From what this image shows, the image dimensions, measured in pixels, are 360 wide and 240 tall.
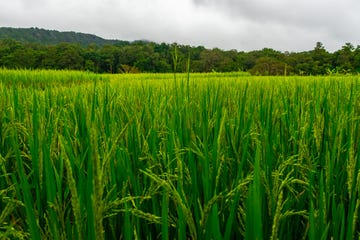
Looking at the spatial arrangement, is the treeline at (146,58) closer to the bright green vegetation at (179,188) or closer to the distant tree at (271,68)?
the distant tree at (271,68)

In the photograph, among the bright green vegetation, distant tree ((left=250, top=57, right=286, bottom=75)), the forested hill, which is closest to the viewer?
the bright green vegetation

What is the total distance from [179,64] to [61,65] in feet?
123

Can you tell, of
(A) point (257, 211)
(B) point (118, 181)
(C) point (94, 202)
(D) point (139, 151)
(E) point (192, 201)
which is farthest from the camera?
(D) point (139, 151)

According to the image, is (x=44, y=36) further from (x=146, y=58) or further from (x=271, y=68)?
(x=271, y=68)

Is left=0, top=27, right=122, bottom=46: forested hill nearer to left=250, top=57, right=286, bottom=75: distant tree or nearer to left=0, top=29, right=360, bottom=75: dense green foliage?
left=0, top=29, right=360, bottom=75: dense green foliage

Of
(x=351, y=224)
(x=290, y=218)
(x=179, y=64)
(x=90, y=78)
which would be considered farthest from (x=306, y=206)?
(x=90, y=78)

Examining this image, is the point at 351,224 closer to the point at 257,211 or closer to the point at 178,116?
the point at 257,211

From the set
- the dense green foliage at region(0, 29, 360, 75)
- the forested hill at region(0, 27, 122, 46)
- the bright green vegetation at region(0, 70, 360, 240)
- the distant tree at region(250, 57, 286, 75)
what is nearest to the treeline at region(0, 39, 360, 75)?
the dense green foliage at region(0, 29, 360, 75)

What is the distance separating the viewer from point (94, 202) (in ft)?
1.11

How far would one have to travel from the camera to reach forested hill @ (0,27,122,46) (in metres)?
94.7

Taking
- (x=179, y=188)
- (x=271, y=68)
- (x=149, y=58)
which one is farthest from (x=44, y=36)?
(x=179, y=188)

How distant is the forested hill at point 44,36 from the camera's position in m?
94.7

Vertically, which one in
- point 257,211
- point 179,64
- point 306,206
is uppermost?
point 179,64

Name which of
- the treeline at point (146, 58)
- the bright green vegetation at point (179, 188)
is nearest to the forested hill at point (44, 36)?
the treeline at point (146, 58)
